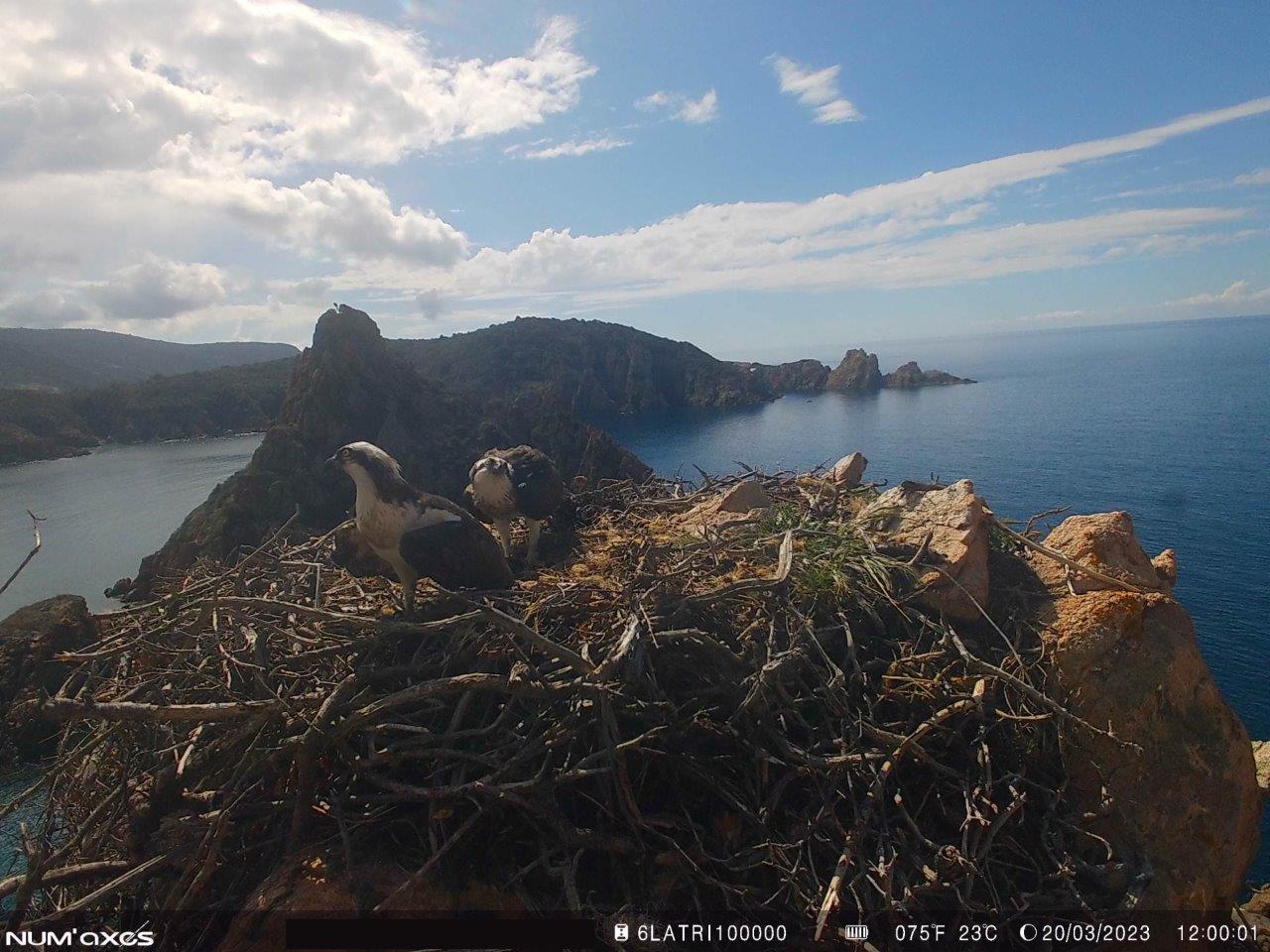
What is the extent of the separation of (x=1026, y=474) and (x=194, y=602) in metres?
35.5

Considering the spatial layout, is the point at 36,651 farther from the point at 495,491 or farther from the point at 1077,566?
the point at 1077,566

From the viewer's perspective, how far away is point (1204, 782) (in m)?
5.06

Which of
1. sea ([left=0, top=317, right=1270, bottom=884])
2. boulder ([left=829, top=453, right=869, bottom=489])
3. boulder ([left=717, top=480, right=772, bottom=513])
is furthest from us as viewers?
sea ([left=0, top=317, right=1270, bottom=884])

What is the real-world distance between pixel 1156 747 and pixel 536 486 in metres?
6.00

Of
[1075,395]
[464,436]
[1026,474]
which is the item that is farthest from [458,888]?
[1075,395]

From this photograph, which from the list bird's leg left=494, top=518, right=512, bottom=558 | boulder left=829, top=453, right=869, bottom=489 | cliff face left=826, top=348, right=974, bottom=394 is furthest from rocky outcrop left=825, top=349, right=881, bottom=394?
bird's leg left=494, top=518, right=512, bottom=558

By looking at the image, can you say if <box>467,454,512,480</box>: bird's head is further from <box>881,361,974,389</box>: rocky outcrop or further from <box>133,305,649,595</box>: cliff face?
<box>881,361,974,389</box>: rocky outcrop

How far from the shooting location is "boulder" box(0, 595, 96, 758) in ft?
44.8

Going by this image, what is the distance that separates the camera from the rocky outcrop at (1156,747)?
4.73m

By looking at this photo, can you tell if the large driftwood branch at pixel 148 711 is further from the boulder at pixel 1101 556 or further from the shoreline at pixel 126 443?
the shoreline at pixel 126 443

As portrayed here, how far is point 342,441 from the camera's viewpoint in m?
26.1

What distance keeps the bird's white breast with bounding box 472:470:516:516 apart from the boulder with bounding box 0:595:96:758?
35.3 ft

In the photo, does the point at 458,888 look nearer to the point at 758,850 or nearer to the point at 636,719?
the point at 636,719

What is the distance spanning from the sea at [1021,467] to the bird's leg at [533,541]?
227 inches
